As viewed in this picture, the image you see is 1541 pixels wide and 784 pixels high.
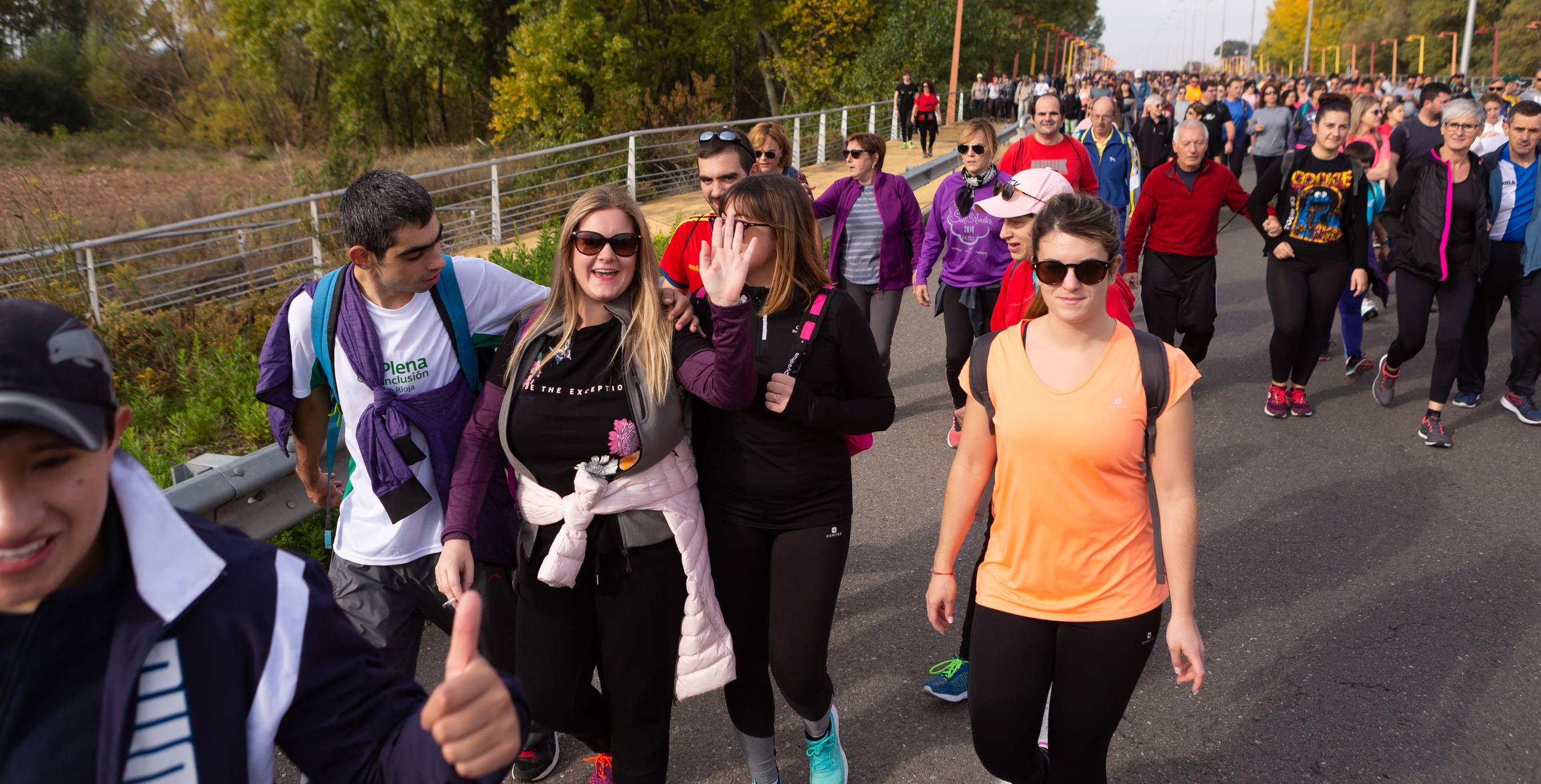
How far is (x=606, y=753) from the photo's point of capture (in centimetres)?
329

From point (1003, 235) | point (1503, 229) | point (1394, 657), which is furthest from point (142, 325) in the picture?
point (1503, 229)

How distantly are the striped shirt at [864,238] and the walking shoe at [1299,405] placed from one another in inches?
118

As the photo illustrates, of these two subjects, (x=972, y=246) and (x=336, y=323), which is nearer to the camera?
(x=336, y=323)

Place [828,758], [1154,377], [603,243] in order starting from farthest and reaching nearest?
[828,758]
[603,243]
[1154,377]

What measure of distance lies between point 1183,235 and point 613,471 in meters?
5.62

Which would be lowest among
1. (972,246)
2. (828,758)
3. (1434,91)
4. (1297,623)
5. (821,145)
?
(1297,623)

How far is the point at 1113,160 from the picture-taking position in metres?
9.52

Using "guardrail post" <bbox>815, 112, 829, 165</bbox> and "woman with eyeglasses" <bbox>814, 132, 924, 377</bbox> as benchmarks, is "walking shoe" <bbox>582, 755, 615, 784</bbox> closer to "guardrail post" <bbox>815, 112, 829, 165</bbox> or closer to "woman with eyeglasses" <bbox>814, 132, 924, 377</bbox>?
"woman with eyeglasses" <bbox>814, 132, 924, 377</bbox>

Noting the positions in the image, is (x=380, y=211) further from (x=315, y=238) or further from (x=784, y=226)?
(x=315, y=238)

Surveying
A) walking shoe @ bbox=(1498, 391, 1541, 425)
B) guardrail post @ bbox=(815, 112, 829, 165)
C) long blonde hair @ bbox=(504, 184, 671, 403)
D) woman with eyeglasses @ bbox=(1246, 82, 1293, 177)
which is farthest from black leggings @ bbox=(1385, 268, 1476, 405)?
guardrail post @ bbox=(815, 112, 829, 165)

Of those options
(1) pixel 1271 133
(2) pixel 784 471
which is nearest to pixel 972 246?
(2) pixel 784 471

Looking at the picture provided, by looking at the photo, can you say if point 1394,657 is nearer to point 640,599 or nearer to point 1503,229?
point 640,599

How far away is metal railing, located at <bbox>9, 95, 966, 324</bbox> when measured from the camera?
8.95 metres

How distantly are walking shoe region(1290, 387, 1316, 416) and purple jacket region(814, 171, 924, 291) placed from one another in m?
2.78
